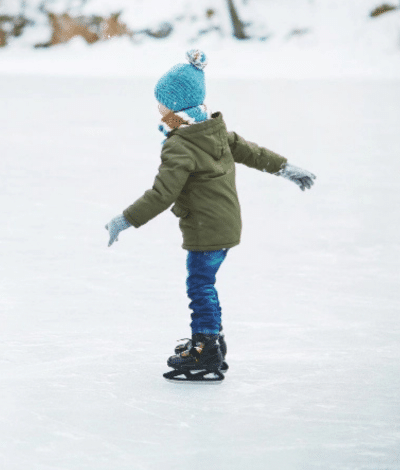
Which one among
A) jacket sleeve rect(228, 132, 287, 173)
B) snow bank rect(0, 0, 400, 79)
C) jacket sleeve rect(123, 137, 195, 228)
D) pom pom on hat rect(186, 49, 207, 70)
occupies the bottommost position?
jacket sleeve rect(123, 137, 195, 228)

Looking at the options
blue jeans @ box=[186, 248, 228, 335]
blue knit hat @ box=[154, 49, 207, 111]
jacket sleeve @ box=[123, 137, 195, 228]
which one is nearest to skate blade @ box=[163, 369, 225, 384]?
blue jeans @ box=[186, 248, 228, 335]

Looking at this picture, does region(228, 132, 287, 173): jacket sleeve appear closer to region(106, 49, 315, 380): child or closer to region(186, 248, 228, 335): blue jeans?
region(106, 49, 315, 380): child

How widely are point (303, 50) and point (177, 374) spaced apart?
13.9m

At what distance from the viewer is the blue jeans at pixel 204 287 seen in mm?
2471

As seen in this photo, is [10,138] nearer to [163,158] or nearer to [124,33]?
[163,158]

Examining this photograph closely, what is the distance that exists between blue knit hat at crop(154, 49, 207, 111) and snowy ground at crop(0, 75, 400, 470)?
2.57ft

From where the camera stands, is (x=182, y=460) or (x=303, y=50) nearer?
(x=182, y=460)

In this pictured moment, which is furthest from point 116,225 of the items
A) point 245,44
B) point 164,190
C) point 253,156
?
point 245,44

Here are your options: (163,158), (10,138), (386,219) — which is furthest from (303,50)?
(163,158)

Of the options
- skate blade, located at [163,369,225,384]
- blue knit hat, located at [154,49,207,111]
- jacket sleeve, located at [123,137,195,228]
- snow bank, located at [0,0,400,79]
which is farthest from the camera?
snow bank, located at [0,0,400,79]

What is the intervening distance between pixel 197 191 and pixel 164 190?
0.14 m

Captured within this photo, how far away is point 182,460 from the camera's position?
201 centimetres

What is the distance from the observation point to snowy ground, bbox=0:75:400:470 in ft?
6.96

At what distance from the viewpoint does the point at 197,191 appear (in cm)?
241
